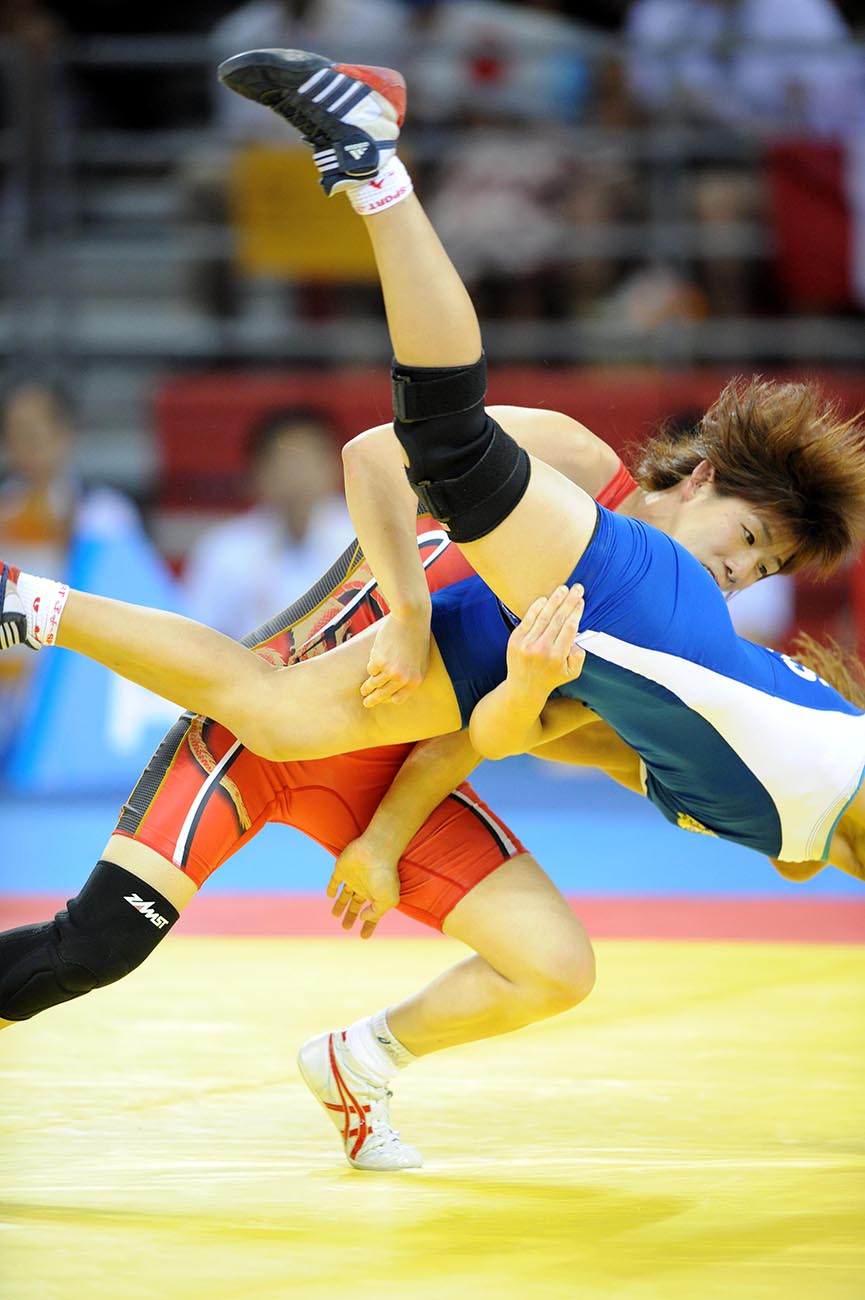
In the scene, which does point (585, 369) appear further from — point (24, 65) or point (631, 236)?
point (24, 65)

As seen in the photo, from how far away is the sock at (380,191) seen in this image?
8.06 ft

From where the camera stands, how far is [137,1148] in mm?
2975

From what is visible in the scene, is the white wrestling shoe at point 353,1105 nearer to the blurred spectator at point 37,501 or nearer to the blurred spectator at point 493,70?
the blurred spectator at point 37,501

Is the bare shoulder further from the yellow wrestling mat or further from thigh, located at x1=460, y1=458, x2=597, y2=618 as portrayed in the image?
the yellow wrestling mat

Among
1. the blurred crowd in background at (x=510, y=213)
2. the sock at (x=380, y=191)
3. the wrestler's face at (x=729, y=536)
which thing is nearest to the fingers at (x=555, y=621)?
the wrestler's face at (x=729, y=536)

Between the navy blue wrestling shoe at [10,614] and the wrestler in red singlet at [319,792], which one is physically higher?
the navy blue wrestling shoe at [10,614]

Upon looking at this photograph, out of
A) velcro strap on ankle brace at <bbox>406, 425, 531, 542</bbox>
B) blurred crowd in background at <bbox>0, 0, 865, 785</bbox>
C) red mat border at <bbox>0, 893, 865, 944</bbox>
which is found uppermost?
velcro strap on ankle brace at <bbox>406, 425, 531, 542</bbox>

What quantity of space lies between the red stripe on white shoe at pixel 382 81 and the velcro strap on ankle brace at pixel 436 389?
361 millimetres

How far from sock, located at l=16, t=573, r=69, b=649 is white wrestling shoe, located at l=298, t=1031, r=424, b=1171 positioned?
89 centimetres

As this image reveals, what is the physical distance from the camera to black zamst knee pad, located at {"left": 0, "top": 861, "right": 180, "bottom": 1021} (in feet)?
9.37

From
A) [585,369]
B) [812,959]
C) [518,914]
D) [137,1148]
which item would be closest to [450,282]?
[518,914]

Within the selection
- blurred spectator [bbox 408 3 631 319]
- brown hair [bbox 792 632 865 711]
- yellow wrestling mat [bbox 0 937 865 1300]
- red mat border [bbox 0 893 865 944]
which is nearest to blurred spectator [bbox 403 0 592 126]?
blurred spectator [bbox 408 3 631 319]

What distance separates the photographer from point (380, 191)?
246cm

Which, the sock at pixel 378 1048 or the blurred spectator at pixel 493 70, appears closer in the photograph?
the sock at pixel 378 1048
